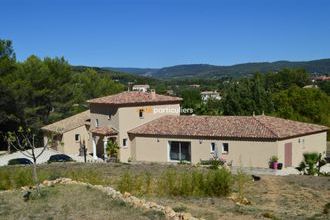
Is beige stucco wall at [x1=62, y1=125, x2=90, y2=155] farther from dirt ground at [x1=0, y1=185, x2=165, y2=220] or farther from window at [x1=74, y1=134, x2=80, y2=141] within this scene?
dirt ground at [x1=0, y1=185, x2=165, y2=220]

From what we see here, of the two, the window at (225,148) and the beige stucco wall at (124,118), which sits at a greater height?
the beige stucco wall at (124,118)

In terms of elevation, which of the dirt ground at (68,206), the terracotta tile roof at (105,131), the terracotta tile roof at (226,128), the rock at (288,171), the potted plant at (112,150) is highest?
the dirt ground at (68,206)

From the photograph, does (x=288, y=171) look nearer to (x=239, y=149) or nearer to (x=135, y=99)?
(x=239, y=149)

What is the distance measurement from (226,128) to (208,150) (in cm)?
211

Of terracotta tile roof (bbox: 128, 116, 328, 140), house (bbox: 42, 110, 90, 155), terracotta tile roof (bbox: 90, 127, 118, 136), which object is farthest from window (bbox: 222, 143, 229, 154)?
house (bbox: 42, 110, 90, 155)

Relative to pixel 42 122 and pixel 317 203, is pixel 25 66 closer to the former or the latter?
pixel 42 122

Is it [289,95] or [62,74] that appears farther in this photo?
[289,95]

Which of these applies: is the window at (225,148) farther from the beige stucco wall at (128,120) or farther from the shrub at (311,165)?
the beige stucco wall at (128,120)

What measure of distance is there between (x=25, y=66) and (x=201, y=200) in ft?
138

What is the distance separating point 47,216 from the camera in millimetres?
13430

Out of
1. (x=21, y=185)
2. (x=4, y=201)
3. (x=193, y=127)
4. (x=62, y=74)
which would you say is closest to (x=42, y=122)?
(x=62, y=74)

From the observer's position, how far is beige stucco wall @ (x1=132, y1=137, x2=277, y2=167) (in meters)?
35.8

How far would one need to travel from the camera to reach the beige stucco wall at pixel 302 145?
1410 inches

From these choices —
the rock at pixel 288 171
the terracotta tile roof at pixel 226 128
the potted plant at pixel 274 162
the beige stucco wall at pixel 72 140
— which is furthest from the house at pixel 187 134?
the beige stucco wall at pixel 72 140
